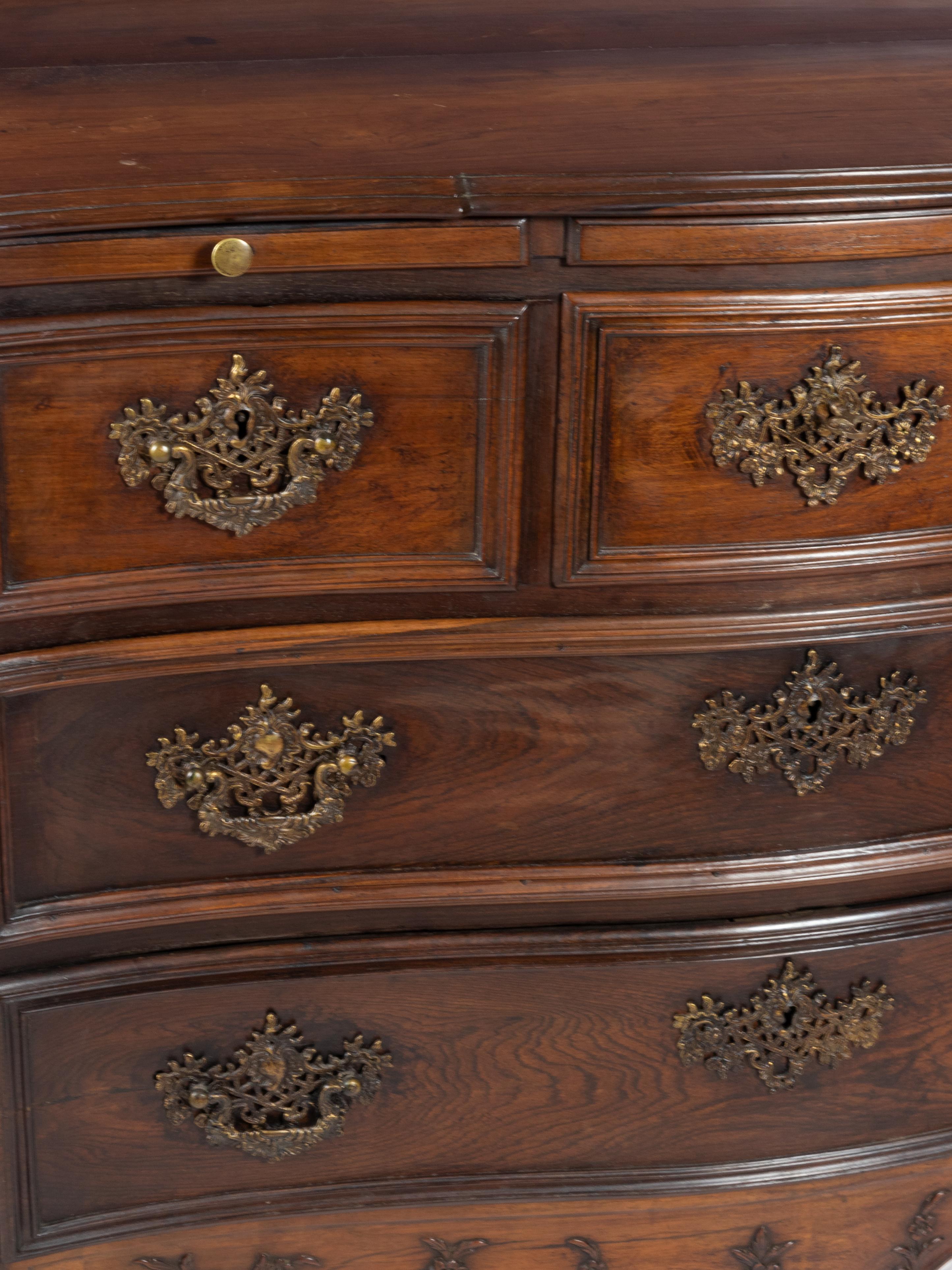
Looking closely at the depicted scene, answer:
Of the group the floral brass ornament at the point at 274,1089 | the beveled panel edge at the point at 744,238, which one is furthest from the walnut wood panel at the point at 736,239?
the floral brass ornament at the point at 274,1089

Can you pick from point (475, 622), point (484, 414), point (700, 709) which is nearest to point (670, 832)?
point (700, 709)

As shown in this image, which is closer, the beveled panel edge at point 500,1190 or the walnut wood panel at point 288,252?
the walnut wood panel at point 288,252

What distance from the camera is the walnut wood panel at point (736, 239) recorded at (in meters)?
0.98

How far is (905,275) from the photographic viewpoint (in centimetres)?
103

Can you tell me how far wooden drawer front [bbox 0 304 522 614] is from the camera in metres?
0.98

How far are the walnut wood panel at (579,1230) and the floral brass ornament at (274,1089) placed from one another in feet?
0.32

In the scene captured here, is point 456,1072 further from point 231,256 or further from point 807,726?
point 231,256

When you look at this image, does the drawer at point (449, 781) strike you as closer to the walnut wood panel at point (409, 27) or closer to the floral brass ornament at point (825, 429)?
the floral brass ornament at point (825, 429)

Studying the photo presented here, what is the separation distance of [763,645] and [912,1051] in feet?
1.46

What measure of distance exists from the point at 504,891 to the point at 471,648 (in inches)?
8.5

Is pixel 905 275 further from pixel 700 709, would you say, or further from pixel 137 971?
pixel 137 971

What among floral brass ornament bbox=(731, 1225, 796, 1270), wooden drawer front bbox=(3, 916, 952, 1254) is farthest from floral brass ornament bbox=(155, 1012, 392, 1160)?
floral brass ornament bbox=(731, 1225, 796, 1270)

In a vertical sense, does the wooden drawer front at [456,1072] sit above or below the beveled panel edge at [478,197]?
below

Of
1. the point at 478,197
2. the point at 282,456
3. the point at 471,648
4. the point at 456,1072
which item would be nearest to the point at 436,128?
the point at 478,197
